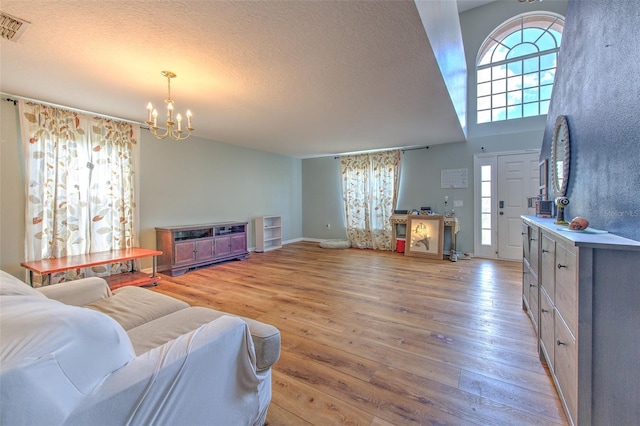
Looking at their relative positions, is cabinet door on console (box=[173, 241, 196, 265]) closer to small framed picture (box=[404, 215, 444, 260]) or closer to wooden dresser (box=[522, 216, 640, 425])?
small framed picture (box=[404, 215, 444, 260])

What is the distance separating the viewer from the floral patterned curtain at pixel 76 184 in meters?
3.16

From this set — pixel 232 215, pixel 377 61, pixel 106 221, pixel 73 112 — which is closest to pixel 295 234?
pixel 232 215

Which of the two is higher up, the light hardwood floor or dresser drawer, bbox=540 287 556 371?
dresser drawer, bbox=540 287 556 371

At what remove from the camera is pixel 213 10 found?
1.64 m

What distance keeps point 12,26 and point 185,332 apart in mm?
2380

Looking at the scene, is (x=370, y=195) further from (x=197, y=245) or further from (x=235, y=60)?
(x=235, y=60)

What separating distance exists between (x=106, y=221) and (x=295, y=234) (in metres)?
4.42

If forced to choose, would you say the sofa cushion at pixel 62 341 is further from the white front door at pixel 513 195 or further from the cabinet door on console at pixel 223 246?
the white front door at pixel 513 195

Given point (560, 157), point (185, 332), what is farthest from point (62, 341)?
point (560, 157)

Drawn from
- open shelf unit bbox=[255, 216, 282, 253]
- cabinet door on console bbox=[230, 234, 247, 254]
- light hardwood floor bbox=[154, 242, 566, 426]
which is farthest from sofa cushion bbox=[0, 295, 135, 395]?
open shelf unit bbox=[255, 216, 282, 253]

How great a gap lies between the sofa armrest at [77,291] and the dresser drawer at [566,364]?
294 centimetres

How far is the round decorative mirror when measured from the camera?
2.13m

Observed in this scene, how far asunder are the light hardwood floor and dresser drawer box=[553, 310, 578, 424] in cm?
17

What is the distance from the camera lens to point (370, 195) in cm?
636
